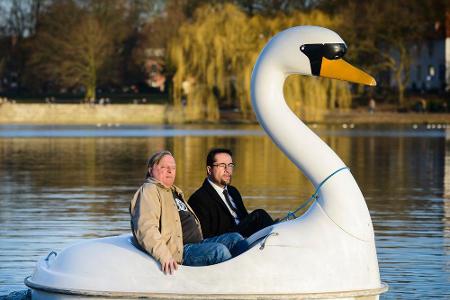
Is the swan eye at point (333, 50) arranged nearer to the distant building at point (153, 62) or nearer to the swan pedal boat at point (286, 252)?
the swan pedal boat at point (286, 252)

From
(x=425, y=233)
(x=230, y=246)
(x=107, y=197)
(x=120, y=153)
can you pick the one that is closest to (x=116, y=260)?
(x=230, y=246)

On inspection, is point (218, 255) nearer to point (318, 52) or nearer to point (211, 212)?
point (211, 212)

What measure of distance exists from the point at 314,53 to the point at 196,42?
6455 centimetres

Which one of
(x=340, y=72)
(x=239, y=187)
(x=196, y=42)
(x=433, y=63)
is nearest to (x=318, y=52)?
(x=340, y=72)

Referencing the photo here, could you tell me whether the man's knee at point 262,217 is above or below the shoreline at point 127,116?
above

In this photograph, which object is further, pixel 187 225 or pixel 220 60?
pixel 220 60

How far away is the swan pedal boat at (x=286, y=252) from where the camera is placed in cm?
997

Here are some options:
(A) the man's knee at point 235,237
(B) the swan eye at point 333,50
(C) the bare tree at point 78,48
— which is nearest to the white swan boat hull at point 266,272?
(A) the man's knee at point 235,237

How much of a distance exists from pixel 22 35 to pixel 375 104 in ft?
164

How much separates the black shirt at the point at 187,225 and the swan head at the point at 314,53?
4.33 ft

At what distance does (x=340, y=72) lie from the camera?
10273 mm

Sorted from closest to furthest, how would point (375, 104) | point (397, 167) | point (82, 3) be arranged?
point (397, 167) → point (375, 104) → point (82, 3)

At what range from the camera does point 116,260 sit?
401 inches

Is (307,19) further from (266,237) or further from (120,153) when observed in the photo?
(266,237)
